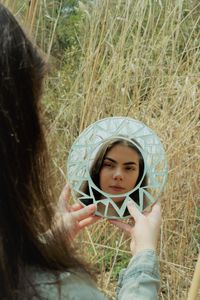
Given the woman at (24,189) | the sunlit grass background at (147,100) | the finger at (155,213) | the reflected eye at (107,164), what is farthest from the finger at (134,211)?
the sunlit grass background at (147,100)

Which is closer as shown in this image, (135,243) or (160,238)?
(135,243)

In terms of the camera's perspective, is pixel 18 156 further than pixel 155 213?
No

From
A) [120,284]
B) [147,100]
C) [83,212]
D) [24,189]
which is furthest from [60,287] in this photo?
[147,100]

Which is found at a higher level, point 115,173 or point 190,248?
point 115,173

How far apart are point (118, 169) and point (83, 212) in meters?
0.16

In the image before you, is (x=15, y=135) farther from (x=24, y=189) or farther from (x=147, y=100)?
(x=147, y=100)

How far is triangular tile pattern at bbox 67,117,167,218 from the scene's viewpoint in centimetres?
109

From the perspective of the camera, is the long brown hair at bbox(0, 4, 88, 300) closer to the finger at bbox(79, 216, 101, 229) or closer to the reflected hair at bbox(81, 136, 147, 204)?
the finger at bbox(79, 216, 101, 229)

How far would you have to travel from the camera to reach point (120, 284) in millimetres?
Answer: 845

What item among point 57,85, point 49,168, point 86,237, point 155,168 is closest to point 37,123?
point 49,168

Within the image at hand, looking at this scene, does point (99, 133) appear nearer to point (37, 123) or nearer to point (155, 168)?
point (155, 168)

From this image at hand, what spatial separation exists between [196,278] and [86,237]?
683 mm

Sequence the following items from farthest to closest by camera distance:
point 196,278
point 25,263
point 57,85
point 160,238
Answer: point 57,85, point 160,238, point 196,278, point 25,263

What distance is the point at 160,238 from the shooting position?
5.52 feet
